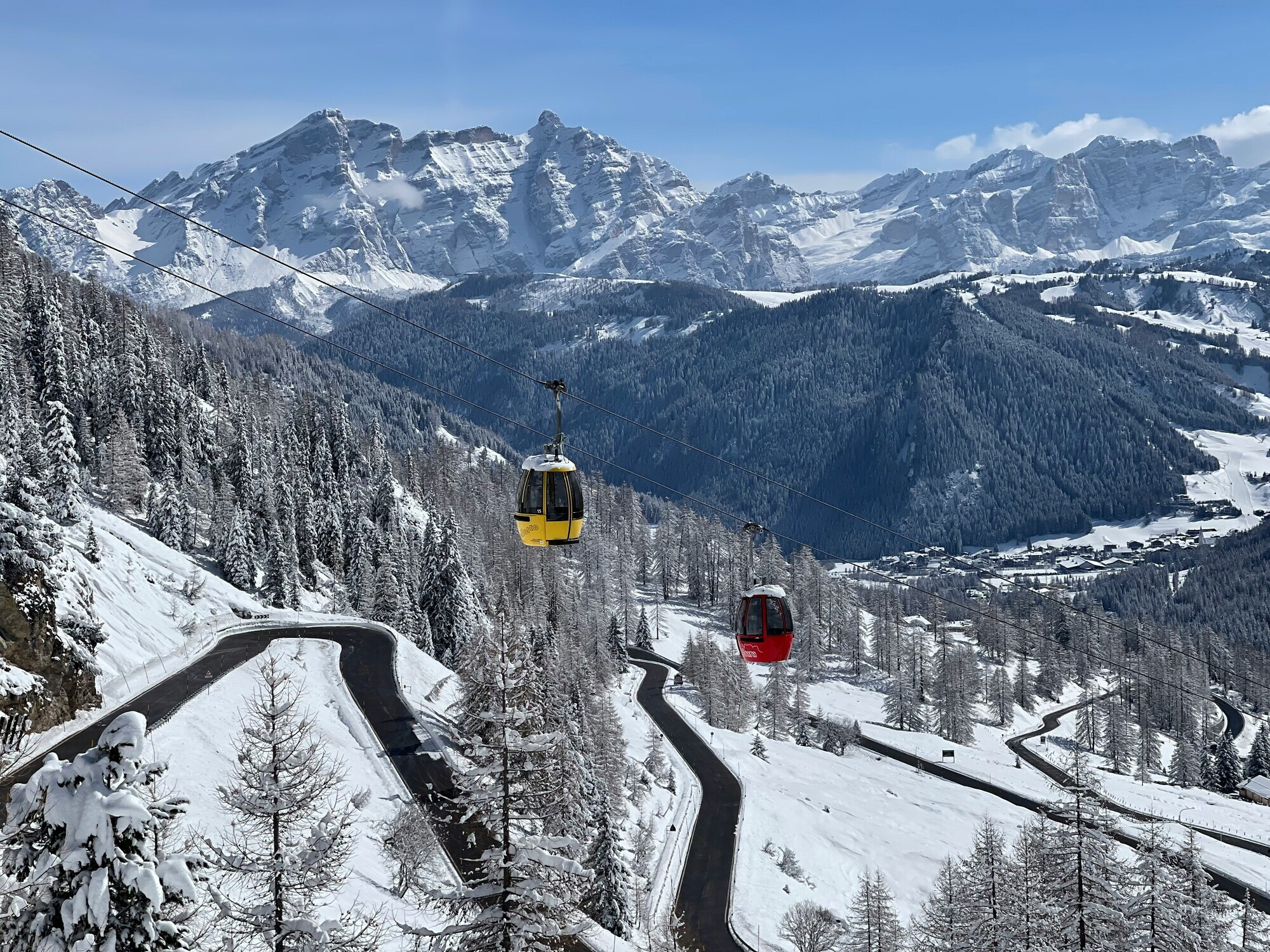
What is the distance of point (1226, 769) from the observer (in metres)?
108

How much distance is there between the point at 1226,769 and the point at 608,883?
92061 mm

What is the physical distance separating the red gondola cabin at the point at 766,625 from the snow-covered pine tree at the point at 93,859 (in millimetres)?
21166

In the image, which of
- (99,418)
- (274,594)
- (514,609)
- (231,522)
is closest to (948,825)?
(514,609)

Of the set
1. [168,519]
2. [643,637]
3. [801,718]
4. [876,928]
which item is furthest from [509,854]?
[643,637]

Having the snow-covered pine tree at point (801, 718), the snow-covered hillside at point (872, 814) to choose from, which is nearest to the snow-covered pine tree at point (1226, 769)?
the snow-covered hillside at point (872, 814)

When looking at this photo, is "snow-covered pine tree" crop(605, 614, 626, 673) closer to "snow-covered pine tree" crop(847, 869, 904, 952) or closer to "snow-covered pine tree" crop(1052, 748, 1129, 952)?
"snow-covered pine tree" crop(847, 869, 904, 952)

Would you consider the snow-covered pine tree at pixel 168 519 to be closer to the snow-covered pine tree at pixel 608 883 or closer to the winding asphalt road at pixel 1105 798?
the snow-covered pine tree at pixel 608 883

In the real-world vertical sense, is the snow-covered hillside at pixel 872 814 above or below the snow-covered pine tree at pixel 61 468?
below

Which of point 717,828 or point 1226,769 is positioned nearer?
point 717,828

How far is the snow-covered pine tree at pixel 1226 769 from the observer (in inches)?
4198

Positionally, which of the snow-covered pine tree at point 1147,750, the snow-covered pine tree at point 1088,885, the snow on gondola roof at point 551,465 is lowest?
the snow-covered pine tree at point 1147,750

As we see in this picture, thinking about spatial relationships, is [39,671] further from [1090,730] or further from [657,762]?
[1090,730]

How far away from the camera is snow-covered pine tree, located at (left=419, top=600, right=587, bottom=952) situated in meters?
21.1

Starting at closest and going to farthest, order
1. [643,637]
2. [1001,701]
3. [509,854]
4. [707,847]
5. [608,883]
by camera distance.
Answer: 1. [509,854]
2. [608,883]
3. [707,847]
4. [1001,701]
5. [643,637]
